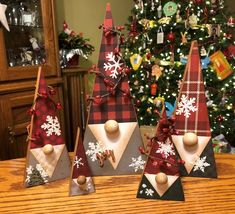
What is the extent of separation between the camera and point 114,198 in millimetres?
698

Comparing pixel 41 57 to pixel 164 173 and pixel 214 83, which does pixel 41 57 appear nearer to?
pixel 214 83

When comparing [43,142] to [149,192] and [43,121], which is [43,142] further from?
[149,192]

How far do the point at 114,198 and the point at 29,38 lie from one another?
1859 mm

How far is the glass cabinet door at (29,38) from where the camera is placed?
6.66 ft

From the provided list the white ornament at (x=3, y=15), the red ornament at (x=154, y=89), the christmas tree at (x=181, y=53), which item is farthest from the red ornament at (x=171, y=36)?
the white ornament at (x=3, y=15)

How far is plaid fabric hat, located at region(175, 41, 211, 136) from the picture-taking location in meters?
0.76

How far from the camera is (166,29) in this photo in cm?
256

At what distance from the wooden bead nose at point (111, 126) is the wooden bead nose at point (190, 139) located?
0.20m

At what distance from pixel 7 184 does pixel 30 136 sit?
16 centimetres

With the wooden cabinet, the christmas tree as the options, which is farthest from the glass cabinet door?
the christmas tree

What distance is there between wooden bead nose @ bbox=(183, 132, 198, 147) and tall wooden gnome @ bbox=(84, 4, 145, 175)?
134mm

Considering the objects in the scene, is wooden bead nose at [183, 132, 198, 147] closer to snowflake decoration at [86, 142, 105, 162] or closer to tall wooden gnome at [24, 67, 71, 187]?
snowflake decoration at [86, 142, 105, 162]

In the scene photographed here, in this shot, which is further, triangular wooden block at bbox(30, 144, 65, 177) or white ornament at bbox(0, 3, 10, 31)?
white ornament at bbox(0, 3, 10, 31)

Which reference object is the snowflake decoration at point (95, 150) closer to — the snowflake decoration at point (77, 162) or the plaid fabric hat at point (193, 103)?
the snowflake decoration at point (77, 162)
